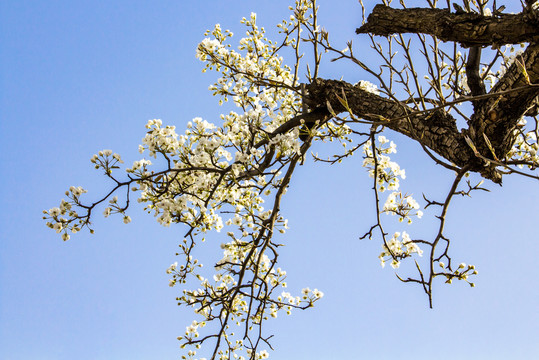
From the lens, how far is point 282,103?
5250 millimetres

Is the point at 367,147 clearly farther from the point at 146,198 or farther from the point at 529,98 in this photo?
the point at 146,198

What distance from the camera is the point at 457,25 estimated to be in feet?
9.63

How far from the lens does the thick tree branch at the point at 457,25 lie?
266 cm

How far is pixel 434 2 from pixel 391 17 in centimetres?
79

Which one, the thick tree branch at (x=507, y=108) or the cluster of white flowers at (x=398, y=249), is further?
the cluster of white flowers at (x=398, y=249)

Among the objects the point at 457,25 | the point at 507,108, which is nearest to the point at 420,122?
the point at 507,108

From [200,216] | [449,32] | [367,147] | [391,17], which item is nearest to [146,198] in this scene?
[200,216]

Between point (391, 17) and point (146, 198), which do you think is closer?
point (391, 17)

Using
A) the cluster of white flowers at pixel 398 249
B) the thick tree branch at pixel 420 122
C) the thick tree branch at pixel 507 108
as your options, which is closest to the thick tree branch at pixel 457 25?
the thick tree branch at pixel 507 108

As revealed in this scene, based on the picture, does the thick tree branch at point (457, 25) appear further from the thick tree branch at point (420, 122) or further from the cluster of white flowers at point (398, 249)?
the cluster of white flowers at point (398, 249)

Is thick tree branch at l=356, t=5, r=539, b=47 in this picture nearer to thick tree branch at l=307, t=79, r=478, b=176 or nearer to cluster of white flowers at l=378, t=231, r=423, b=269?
thick tree branch at l=307, t=79, r=478, b=176

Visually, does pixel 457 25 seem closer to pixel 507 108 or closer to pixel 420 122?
pixel 507 108

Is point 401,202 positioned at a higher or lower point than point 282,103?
lower

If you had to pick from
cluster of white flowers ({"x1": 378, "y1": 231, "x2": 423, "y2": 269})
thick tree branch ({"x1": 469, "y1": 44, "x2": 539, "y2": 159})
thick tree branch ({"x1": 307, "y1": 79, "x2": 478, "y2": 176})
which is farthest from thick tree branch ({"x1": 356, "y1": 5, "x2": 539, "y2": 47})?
cluster of white flowers ({"x1": 378, "y1": 231, "x2": 423, "y2": 269})
